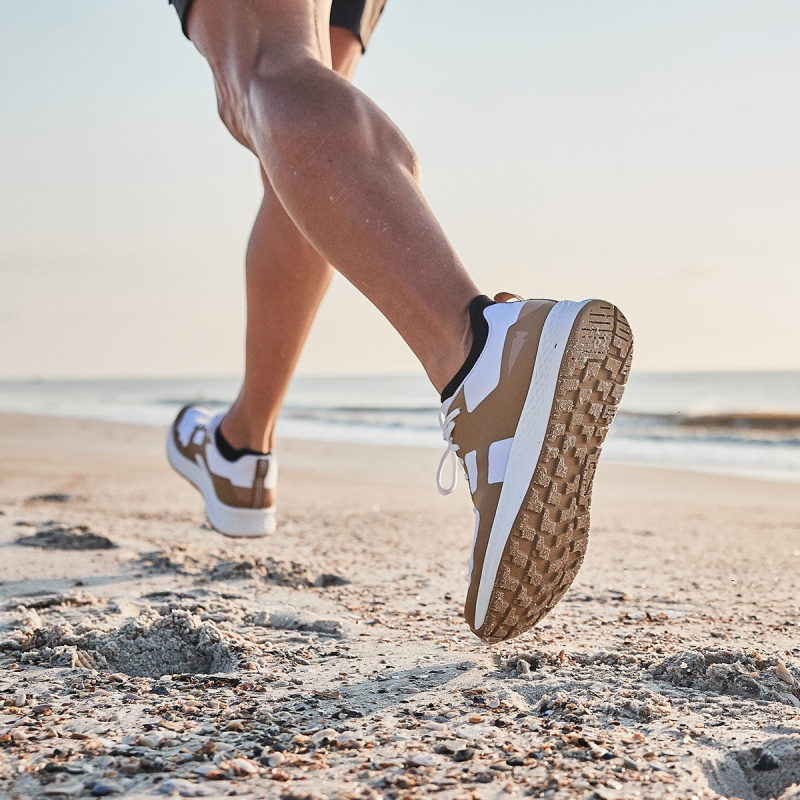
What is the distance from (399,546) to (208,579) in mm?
621

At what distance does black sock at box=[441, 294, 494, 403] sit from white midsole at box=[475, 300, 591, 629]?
73mm

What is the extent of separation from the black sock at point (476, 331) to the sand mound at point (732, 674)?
0.49 metres

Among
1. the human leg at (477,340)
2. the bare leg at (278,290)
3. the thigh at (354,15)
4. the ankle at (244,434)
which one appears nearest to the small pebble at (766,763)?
the human leg at (477,340)

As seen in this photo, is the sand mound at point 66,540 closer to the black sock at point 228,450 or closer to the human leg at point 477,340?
the black sock at point 228,450

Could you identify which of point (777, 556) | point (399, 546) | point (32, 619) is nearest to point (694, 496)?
point (777, 556)

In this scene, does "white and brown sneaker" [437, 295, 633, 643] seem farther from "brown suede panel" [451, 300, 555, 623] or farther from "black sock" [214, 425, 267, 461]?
"black sock" [214, 425, 267, 461]

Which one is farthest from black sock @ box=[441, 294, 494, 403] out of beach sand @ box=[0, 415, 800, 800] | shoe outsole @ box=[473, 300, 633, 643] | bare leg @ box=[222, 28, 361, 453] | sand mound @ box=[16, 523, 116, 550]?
sand mound @ box=[16, 523, 116, 550]

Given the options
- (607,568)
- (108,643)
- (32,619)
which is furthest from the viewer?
(607,568)

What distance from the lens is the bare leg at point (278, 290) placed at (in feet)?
5.77

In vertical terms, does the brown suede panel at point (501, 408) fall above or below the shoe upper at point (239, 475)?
above

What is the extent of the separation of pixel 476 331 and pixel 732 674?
22.1 inches

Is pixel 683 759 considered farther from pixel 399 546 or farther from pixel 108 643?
pixel 399 546

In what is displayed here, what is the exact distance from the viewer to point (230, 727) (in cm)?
95

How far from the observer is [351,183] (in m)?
1.14
